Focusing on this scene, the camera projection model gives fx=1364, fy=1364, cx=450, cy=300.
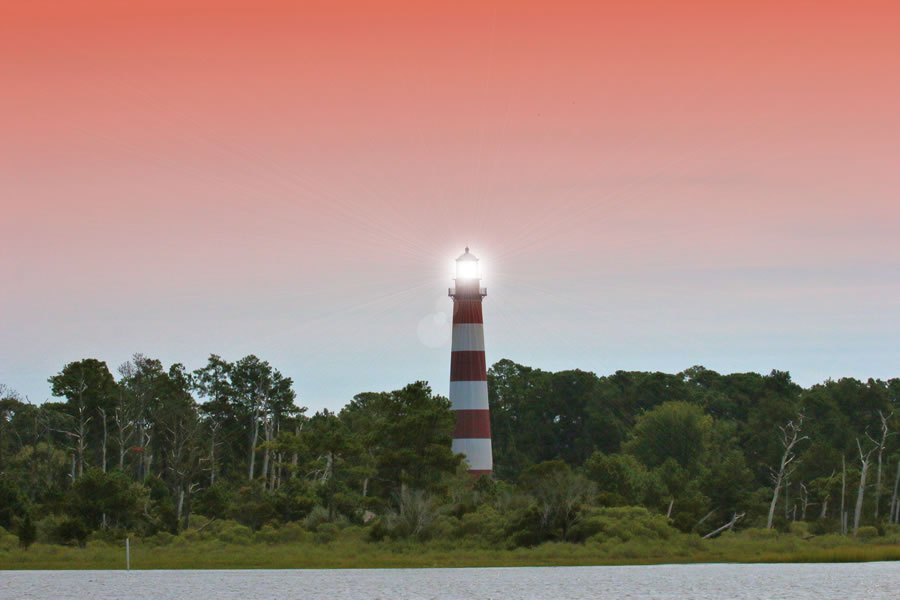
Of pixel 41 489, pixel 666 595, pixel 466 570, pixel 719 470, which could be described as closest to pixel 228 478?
pixel 41 489

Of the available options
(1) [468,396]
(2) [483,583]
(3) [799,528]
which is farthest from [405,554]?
(1) [468,396]

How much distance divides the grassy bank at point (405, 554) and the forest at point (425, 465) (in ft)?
3.80

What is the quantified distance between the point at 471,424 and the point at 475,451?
5.85 feet

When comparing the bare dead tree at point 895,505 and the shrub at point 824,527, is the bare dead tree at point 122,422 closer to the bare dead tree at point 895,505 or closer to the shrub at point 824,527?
the shrub at point 824,527

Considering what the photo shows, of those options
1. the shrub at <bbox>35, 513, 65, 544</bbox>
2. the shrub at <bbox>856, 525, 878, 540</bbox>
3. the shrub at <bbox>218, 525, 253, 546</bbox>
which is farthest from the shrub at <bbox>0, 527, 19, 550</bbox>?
the shrub at <bbox>856, 525, 878, 540</bbox>

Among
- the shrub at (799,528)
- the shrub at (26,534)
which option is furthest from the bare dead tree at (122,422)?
the shrub at (799,528)

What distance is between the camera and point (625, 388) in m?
145

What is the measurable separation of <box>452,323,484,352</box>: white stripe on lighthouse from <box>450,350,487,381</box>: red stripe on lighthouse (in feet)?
1.07

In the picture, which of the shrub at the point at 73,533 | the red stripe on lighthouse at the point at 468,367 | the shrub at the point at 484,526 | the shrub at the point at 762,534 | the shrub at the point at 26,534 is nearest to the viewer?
the shrub at the point at 26,534

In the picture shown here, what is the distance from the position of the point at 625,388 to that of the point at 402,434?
69657 millimetres

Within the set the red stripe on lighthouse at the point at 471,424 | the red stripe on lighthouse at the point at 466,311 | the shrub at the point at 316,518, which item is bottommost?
the shrub at the point at 316,518

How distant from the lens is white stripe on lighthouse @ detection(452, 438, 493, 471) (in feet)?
290

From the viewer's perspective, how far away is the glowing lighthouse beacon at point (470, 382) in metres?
88.8

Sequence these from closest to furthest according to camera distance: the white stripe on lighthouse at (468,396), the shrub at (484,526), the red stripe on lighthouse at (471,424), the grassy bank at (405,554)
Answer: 1. the grassy bank at (405,554)
2. the shrub at (484,526)
3. the red stripe on lighthouse at (471,424)
4. the white stripe on lighthouse at (468,396)
